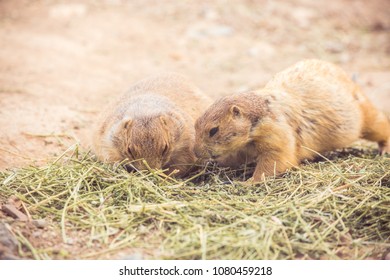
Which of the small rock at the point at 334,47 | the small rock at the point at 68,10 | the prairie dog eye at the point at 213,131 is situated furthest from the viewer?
the small rock at the point at 68,10

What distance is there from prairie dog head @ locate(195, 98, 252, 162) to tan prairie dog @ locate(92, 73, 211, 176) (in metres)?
0.29

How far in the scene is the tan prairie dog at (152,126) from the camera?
4914mm

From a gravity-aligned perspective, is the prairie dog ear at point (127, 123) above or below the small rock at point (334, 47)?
below

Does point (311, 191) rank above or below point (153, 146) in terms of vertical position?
below

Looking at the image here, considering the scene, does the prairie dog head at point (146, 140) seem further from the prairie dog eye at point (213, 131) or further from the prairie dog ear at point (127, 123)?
the prairie dog eye at point (213, 131)

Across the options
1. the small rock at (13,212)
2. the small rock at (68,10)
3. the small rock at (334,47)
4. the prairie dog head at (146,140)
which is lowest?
the small rock at (13,212)

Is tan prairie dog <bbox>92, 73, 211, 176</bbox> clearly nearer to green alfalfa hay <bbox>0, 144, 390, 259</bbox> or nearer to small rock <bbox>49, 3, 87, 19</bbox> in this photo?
green alfalfa hay <bbox>0, 144, 390, 259</bbox>

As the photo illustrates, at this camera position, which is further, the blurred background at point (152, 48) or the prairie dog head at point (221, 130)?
the blurred background at point (152, 48)

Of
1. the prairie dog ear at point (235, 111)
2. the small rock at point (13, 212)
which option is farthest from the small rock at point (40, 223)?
the prairie dog ear at point (235, 111)

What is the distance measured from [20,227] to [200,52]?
784 centimetres

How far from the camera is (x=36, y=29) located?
1150 centimetres

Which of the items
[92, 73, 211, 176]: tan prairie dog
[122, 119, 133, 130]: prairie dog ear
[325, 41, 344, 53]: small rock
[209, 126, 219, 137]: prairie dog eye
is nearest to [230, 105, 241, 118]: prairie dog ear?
[209, 126, 219, 137]: prairie dog eye
